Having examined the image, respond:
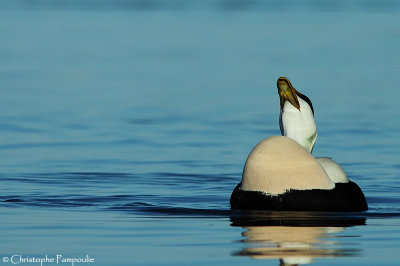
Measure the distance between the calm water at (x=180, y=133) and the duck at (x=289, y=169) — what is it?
12 cm

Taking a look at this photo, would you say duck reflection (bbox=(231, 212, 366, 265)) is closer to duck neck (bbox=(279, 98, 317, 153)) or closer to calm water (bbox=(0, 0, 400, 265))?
calm water (bbox=(0, 0, 400, 265))

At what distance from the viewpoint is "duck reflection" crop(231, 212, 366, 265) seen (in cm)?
819

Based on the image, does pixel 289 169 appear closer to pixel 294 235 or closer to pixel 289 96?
pixel 289 96

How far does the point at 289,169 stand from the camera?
31.1ft

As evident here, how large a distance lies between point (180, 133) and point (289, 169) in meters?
8.07

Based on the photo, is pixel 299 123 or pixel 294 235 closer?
pixel 294 235

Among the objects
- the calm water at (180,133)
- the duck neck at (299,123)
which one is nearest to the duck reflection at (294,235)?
the calm water at (180,133)

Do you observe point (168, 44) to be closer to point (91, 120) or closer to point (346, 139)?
point (91, 120)

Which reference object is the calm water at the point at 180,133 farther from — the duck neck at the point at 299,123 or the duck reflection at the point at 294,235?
the duck neck at the point at 299,123

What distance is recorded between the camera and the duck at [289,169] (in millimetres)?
9453

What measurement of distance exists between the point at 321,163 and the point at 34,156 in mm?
6032

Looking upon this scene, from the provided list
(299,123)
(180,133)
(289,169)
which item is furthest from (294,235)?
(180,133)

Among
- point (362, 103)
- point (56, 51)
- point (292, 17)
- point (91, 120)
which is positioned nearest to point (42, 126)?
point (91, 120)

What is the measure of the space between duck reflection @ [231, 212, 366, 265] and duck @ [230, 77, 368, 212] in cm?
9
